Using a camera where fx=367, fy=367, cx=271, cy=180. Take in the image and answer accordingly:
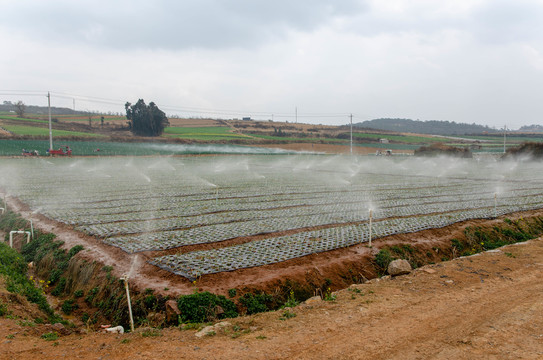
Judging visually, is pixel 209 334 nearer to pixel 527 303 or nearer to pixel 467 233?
pixel 527 303

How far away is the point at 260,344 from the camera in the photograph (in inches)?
250

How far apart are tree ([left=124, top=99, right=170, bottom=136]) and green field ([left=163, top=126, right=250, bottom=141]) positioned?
135 inches

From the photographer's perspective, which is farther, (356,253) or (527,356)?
(356,253)

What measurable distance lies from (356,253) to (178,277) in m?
5.64

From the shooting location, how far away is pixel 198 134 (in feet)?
313

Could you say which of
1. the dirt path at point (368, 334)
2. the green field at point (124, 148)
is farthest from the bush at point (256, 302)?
the green field at point (124, 148)

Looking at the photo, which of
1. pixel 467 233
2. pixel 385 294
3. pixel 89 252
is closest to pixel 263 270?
pixel 385 294

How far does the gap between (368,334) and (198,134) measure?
92236mm

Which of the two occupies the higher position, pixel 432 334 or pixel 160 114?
pixel 160 114

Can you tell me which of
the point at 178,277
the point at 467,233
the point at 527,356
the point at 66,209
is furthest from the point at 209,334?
the point at 66,209

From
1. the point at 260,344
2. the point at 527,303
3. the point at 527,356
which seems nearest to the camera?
the point at 527,356

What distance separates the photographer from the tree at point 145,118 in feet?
280

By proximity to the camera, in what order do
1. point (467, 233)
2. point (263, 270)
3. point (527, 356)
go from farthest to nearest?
point (467, 233)
point (263, 270)
point (527, 356)

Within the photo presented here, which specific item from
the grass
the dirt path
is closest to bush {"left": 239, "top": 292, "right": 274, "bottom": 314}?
the dirt path
